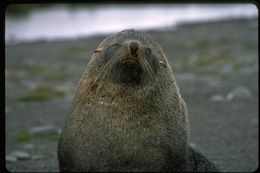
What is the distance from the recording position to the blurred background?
394 inches

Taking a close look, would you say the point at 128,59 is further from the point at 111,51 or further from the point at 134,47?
the point at 111,51

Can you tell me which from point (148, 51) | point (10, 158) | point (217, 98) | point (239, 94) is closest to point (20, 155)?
point (10, 158)

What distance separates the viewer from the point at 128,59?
588cm

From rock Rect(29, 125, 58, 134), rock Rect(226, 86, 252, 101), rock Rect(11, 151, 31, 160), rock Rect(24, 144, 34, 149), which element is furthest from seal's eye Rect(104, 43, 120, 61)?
rock Rect(226, 86, 252, 101)

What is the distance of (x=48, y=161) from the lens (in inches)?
365

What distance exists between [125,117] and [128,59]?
678 mm

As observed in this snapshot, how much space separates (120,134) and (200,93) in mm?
10094

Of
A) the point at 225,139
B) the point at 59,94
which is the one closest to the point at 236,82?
the point at 59,94

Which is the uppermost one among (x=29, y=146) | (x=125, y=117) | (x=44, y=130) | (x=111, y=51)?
(x=111, y=51)

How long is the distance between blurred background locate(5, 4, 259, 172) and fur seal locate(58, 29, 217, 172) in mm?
1257

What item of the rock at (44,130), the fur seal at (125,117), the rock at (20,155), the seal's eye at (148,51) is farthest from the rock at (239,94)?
the seal's eye at (148,51)

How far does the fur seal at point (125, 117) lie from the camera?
6.02 metres

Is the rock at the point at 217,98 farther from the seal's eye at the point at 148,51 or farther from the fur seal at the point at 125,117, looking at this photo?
the seal's eye at the point at 148,51

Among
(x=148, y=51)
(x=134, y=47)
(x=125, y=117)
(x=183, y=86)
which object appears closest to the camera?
(x=134, y=47)
